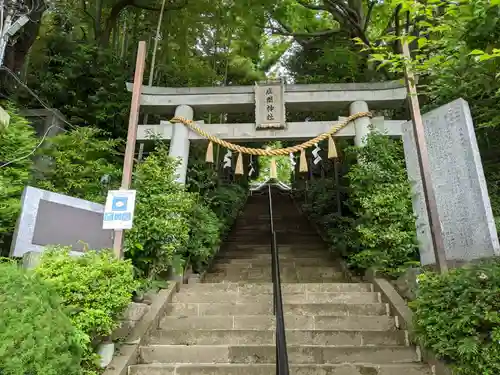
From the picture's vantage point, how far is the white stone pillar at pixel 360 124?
7.62m

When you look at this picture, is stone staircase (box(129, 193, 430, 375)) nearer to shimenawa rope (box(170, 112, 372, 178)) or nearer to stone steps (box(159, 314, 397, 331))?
stone steps (box(159, 314, 397, 331))

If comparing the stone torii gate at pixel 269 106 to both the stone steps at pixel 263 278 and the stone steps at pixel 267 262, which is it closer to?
the stone steps at pixel 263 278

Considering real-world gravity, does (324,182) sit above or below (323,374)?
above

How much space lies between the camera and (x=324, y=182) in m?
12.0

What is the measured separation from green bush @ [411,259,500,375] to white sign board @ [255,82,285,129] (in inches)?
182

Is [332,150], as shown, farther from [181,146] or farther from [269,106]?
[181,146]

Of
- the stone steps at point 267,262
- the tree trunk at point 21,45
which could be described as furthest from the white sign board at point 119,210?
the tree trunk at point 21,45

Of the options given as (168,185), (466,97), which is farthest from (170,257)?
(466,97)

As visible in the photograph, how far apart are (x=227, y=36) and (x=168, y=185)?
28.5 feet

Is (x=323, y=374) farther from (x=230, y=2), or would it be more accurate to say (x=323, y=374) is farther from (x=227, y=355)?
(x=230, y=2)

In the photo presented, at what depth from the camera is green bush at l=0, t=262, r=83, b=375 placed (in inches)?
102

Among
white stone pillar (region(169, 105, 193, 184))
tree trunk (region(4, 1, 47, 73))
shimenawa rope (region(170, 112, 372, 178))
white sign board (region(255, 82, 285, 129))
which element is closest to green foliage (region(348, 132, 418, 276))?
shimenawa rope (region(170, 112, 372, 178))

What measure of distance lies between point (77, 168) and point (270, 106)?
3.86m

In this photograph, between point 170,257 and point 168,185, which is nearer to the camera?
point 170,257
